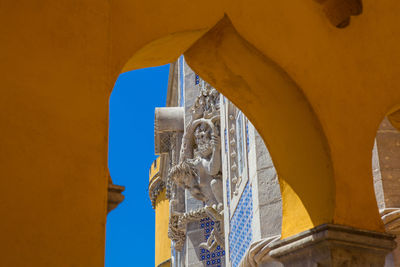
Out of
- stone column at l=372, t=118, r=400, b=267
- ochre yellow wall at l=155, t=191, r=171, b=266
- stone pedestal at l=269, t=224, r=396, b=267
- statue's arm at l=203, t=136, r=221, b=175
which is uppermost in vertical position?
ochre yellow wall at l=155, t=191, r=171, b=266

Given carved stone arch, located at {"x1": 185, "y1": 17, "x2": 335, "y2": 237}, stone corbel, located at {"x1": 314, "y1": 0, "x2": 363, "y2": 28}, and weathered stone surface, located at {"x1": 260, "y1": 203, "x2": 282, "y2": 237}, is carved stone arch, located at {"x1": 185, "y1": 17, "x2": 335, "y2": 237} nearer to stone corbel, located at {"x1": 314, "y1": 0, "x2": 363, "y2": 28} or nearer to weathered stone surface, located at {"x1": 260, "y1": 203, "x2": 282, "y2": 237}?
stone corbel, located at {"x1": 314, "y1": 0, "x2": 363, "y2": 28}

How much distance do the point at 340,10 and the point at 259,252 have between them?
3071mm

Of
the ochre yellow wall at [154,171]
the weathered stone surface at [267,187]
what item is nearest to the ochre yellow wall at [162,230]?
the ochre yellow wall at [154,171]

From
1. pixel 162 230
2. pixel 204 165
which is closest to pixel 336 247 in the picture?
pixel 204 165

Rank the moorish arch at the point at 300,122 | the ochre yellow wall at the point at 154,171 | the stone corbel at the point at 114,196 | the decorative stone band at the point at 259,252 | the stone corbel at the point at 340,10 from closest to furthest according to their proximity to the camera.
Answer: the stone corbel at the point at 114,196, the moorish arch at the point at 300,122, the stone corbel at the point at 340,10, the decorative stone band at the point at 259,252, the ochre yellow wall at the point at 154,171

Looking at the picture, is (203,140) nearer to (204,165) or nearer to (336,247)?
(204,165)

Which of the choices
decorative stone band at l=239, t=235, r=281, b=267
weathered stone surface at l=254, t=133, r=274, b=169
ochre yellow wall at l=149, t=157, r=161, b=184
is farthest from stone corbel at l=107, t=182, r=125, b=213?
ochre yellow wall at l=149, t=157, r=161, b=184

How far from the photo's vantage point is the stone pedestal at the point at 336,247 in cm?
511

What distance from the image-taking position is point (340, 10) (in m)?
5.53

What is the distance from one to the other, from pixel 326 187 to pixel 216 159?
7809mm

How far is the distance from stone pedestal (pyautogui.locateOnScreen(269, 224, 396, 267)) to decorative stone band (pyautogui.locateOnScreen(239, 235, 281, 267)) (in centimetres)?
224

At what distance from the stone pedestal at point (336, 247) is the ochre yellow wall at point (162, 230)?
1645 cm

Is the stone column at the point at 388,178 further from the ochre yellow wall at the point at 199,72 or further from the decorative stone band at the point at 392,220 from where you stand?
the ochre yellow wall at the point at 199,72

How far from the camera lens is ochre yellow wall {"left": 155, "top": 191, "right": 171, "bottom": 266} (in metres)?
21.8
